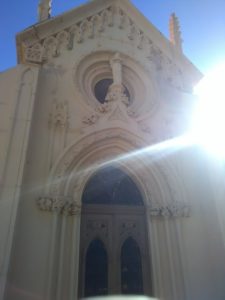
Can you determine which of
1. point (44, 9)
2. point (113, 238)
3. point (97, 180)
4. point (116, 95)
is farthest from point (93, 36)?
point (113, 238)

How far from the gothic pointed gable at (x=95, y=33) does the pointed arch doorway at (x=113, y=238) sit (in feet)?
11.7

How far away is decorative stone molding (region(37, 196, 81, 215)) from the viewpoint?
17.6 feet

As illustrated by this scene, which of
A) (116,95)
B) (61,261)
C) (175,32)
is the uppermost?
(175,32)

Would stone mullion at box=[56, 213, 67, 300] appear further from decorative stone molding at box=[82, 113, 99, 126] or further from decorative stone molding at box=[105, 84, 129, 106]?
decorative stone molding at box=[105, 84, 129, 106]

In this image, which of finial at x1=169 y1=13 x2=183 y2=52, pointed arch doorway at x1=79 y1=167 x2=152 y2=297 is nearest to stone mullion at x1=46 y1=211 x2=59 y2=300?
pointed arch doorway at x1=79 y1=167 x2=152 y2=297

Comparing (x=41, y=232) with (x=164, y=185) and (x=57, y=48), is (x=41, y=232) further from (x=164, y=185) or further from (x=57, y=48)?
(x=57, y=48)

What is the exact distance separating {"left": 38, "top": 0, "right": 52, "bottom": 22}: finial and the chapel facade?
0.07 metres

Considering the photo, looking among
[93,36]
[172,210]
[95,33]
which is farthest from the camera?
[95,33]

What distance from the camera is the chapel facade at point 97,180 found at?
16.9 feet

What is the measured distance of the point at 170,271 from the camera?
557 centimetres

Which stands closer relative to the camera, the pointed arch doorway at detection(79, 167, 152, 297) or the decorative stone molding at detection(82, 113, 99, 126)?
the pointed arch doorway at detection(79, 167, 152, 297)

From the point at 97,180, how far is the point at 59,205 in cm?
128

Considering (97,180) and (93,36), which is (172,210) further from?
(93,36)

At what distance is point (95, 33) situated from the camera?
325 inches
